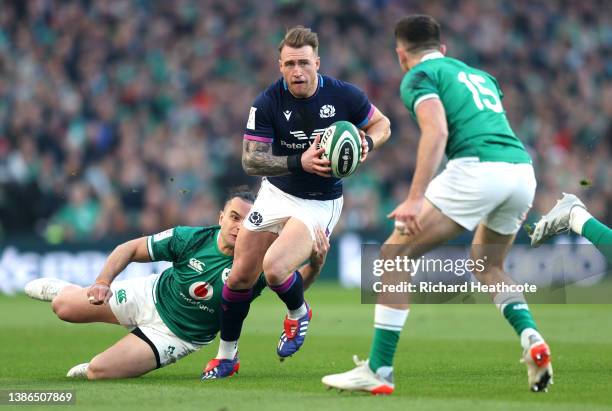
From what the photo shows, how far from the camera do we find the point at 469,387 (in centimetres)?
745

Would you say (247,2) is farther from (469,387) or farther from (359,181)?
(469,387)

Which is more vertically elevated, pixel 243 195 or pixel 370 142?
pixel 370 142

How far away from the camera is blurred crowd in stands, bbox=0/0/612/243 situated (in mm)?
19281

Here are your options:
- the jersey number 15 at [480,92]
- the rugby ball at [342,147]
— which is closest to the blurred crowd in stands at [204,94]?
the rugby ball at [342,147]

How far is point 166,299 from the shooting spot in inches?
341

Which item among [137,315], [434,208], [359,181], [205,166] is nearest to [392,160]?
[359,181]

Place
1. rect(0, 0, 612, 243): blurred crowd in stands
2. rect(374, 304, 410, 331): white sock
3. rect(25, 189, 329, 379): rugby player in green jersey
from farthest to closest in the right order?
rect(0, 0, 612, 243): blurred crowd in stands → rect(25, 189, 329, 379): rugby player in green jersey → rect(374, 304, 410, 331): white sock

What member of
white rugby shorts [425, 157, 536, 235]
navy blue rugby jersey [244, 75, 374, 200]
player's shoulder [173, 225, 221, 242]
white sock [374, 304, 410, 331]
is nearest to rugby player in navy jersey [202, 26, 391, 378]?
navy blue rugby jersey [244, 75, 374, 200]

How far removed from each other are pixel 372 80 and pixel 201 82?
3.41 meters

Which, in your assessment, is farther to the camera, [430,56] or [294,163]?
[294,163]

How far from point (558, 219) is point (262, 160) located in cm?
229

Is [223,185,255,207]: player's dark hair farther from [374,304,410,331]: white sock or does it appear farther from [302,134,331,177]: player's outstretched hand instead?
[374,304,410,331]: white sock

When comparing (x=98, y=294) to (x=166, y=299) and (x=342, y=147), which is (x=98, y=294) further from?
(x=342, y=147)

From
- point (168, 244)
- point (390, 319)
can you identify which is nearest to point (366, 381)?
point (390, 319)
